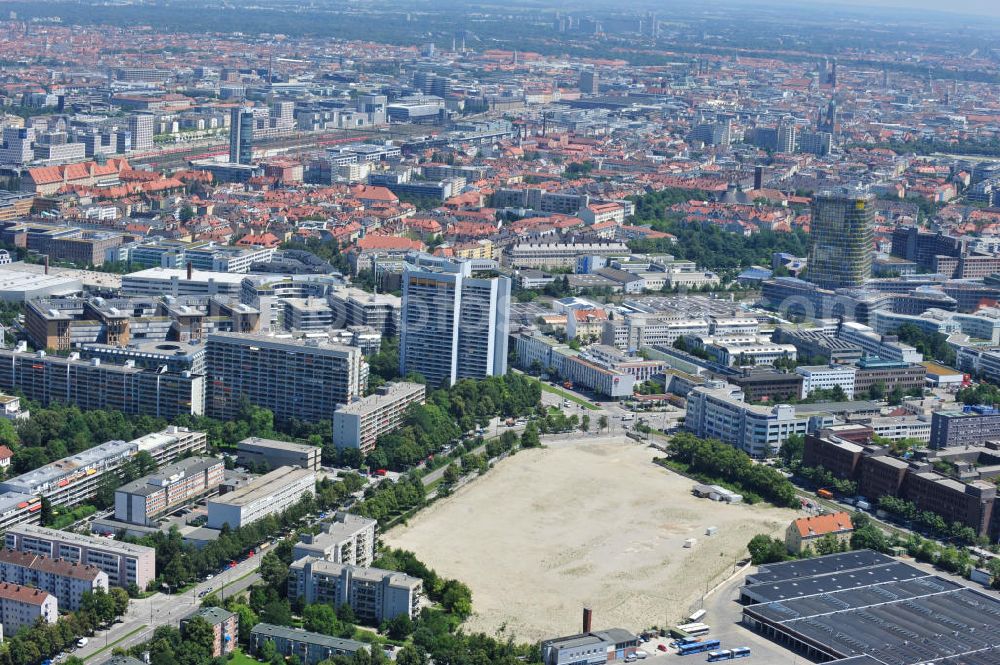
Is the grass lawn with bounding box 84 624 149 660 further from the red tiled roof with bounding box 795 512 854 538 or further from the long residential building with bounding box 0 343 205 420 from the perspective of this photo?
the red tiled roof with bounding box 795 512 854 538

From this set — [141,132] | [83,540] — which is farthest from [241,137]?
[83,540]

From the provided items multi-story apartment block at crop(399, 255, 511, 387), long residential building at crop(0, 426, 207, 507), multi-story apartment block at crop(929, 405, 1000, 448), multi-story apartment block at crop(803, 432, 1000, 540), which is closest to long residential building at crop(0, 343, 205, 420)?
long residential building at crop(0, 426, 207, 507)

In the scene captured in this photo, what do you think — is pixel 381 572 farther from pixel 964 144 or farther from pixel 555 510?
pixel 964 144

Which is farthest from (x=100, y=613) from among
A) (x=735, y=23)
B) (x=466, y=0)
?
(x=466, y=0)

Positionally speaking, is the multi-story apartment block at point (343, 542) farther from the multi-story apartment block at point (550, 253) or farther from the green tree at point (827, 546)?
the multi-story apartment block at point (550, 253)

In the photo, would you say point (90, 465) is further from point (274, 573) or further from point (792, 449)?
point (792, 449)

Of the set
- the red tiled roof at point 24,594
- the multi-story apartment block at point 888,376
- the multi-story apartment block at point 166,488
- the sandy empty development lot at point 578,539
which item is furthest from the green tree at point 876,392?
the red tiled roof at point 24,594
